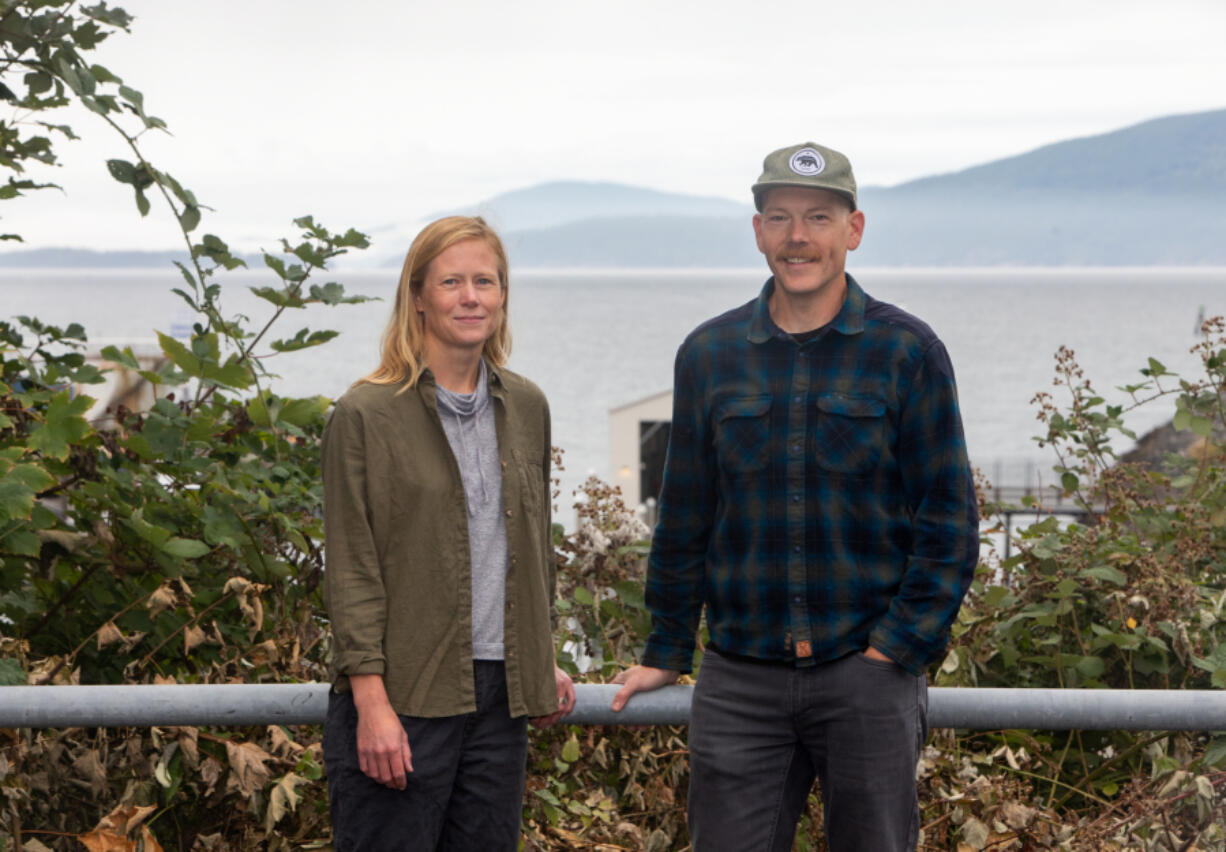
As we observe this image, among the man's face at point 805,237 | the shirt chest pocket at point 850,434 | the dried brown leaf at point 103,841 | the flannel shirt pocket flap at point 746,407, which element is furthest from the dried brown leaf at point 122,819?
the man's face at point 805,237

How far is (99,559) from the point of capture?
344cm

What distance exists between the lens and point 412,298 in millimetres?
2553

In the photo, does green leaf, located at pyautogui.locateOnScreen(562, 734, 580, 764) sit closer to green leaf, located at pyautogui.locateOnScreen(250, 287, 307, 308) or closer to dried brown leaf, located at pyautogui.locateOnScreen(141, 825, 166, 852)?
dried brown leaf, located at pyautogui.locateOnScreen(141, 825, 166, 852)

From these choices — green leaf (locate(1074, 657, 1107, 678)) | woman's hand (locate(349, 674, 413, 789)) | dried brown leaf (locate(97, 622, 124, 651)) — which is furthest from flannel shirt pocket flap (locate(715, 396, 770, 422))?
dried brown leaf (locate(97, 622, 124, 651))

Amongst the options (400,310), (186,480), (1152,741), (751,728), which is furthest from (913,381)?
(186,480)

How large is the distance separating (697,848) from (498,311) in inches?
44.5

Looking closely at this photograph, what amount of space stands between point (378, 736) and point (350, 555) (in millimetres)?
326

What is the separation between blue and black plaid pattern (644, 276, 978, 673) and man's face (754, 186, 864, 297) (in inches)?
3.3

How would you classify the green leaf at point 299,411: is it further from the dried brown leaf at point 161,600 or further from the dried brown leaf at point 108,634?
the dried brown leaf at point 108,634

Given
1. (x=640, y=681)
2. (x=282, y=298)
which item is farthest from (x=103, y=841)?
(x=282, y=298)

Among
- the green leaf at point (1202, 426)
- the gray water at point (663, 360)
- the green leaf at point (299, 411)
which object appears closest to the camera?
the green leaf at point (299, 411)

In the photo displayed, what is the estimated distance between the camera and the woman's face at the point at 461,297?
2.52 meters

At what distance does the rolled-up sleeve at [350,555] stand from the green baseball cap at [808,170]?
932mm

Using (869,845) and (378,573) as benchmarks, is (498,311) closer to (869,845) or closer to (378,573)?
(378,573)
